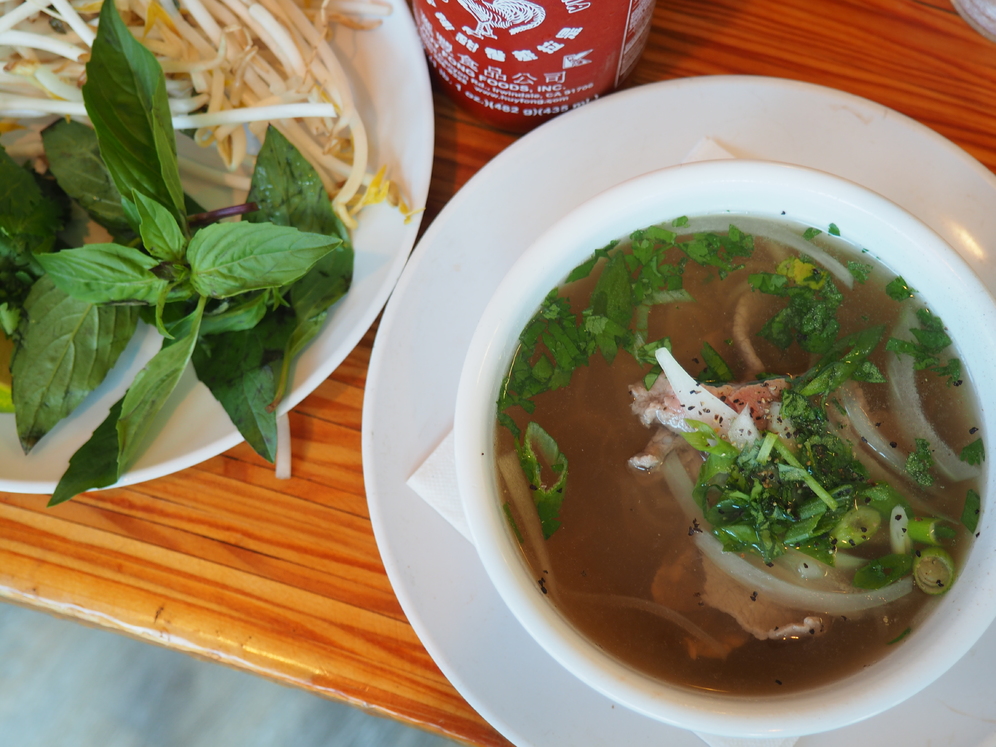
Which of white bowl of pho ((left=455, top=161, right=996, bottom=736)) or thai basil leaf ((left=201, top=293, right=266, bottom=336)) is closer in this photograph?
white bowl of pho ((left=455, top=161, right=996, bottom=736))

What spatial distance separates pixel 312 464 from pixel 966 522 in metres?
0.75

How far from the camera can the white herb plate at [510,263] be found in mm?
749

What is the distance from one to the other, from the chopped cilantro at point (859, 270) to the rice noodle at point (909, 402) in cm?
5

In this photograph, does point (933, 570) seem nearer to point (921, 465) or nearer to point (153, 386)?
point (921, 465)

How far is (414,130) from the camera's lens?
33.5 inches

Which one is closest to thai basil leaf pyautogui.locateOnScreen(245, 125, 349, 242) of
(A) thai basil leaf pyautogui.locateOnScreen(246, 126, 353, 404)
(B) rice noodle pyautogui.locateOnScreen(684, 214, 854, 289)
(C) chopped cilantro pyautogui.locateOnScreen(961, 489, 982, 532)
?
(A) thai basil leaf pyautogui.locateOnScreen(246, 126, 353, 404)

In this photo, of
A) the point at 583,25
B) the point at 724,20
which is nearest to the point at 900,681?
the point at 583,25

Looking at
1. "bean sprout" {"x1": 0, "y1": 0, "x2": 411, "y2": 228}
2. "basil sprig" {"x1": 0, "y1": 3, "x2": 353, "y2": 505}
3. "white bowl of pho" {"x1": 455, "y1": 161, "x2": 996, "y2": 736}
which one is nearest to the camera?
"white bowl of pho" {"x1": 455, "y1": 161, "x2": 996, "y2": 736}

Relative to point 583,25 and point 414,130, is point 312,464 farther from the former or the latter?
point 583,25

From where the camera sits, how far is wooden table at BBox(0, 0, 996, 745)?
900mm

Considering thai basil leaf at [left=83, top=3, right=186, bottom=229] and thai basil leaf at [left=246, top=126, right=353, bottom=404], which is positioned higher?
thai basil leaf at [left=83, top=3, right=186, bottom=229]

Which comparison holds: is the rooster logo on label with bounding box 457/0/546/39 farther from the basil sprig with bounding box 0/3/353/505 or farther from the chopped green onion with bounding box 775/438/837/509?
the chopped green onion with bounding box 775/438/837/509

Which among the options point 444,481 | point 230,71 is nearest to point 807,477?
point 444,481

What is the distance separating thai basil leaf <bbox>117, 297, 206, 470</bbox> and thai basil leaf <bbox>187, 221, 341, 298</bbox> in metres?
0.04
